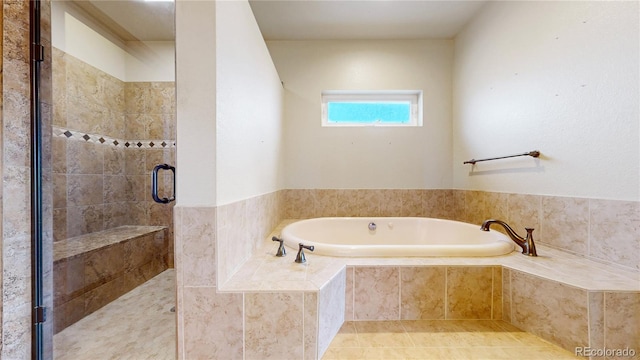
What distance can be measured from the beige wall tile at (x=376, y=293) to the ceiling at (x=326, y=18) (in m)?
1.88

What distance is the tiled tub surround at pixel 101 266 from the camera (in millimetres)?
1238

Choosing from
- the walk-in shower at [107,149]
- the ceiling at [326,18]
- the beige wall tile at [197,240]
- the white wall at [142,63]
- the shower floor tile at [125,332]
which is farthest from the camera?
the white wall at [142,63]

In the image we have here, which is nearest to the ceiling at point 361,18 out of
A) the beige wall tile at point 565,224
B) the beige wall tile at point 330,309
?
the beige wall tile at point 565,224

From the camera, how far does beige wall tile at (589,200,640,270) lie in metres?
1.08

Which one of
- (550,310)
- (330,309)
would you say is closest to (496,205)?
(550,310)

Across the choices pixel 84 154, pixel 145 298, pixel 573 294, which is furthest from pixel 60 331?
pixel 573 294

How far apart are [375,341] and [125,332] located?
4.15 feet

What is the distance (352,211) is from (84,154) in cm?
216

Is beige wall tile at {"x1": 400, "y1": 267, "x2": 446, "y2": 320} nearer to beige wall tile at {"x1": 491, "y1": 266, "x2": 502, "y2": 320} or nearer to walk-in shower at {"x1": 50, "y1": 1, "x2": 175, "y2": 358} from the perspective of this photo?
beige wall tile at {"x1": 491, "y1": 266, "x2": 502, "y2": 320}

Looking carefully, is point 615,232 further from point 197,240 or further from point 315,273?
point 197,240

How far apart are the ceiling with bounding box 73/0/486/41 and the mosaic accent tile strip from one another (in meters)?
0.79

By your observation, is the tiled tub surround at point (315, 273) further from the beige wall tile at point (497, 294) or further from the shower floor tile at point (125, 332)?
the shower floor tile at point (125, 332)

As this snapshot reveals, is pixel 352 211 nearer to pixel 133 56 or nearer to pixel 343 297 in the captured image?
pixel 343 297

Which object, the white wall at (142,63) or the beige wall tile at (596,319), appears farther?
the white wall at (142,63)
